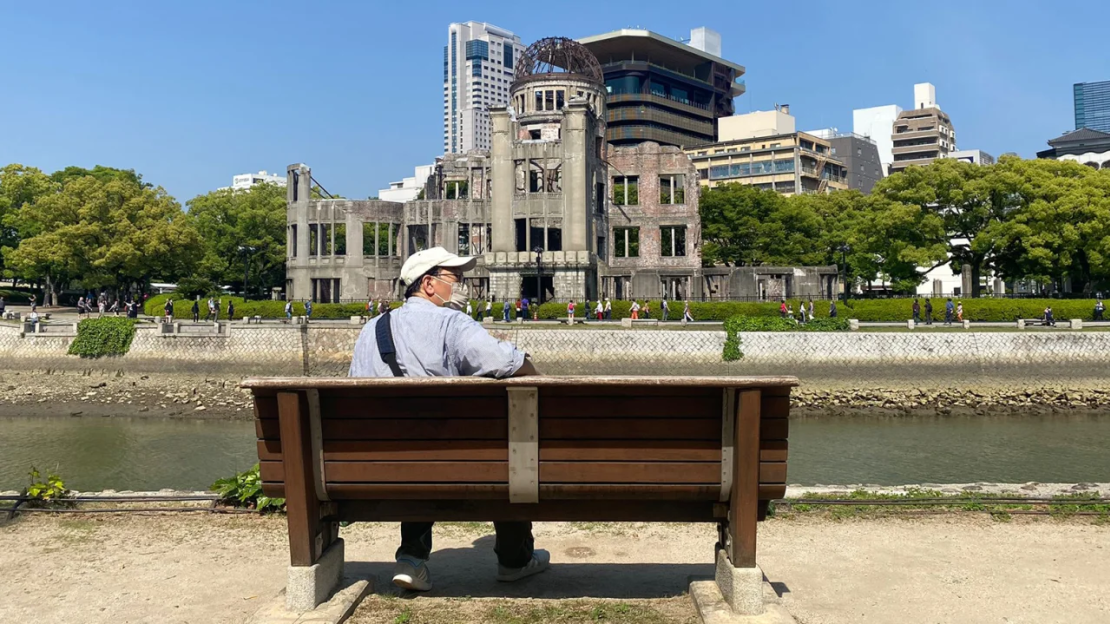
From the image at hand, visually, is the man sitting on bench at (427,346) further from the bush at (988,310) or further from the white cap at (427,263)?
the bush at (988,310)

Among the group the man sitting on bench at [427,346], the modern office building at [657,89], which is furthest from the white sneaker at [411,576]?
the modern office building at [657,89]

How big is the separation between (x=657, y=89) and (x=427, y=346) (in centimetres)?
12263

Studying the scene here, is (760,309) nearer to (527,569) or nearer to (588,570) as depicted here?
(588,570)

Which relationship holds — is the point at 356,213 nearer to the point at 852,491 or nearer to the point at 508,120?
the point at 508,120

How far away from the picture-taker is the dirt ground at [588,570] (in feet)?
16.0

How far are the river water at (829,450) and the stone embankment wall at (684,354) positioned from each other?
349 centimetres

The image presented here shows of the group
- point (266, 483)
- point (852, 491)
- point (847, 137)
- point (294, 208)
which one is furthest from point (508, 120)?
point (847, 137)

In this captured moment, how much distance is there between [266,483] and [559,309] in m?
38.3

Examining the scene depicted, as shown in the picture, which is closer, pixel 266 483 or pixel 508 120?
pixel 266 483

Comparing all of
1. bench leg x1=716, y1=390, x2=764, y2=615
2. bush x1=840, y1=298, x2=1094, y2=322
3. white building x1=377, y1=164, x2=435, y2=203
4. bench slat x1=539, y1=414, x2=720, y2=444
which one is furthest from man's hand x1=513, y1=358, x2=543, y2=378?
white building x1=377, y1=164, x2=435, y2=203

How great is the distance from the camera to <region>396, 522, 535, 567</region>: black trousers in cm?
506

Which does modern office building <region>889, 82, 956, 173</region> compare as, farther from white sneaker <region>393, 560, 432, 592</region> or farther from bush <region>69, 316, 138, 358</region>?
white sneaker <region>393, 560, 432, 592</region>

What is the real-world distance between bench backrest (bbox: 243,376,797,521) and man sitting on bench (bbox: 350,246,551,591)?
28 centimetres

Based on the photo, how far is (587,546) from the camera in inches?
259
